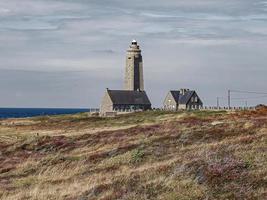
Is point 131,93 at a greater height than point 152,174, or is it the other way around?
point 131,93

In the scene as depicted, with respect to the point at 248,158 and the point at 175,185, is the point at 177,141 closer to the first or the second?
the point at 248,158

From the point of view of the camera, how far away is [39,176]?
79.4 ft

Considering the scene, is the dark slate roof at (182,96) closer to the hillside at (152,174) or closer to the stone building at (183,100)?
the stone building at (183,100)

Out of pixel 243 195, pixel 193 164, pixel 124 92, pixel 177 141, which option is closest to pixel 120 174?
pixel 193 164

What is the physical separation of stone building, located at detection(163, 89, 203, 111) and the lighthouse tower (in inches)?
398

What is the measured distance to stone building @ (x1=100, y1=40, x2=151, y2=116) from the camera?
132m

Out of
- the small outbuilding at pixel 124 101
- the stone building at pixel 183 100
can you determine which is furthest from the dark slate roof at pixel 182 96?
the small outbuilding at pixel 124 101

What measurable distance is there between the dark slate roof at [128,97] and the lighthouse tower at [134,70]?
4.38 meters

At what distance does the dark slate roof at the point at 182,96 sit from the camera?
445 feet

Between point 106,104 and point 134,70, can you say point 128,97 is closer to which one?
point 106,104

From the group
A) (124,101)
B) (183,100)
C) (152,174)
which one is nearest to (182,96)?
(183,100)

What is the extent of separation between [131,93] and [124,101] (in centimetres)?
481

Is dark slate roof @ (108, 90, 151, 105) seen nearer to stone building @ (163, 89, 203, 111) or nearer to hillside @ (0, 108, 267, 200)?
stone building @ (163, 89, 203, 111)

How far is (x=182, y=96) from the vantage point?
452 ft
